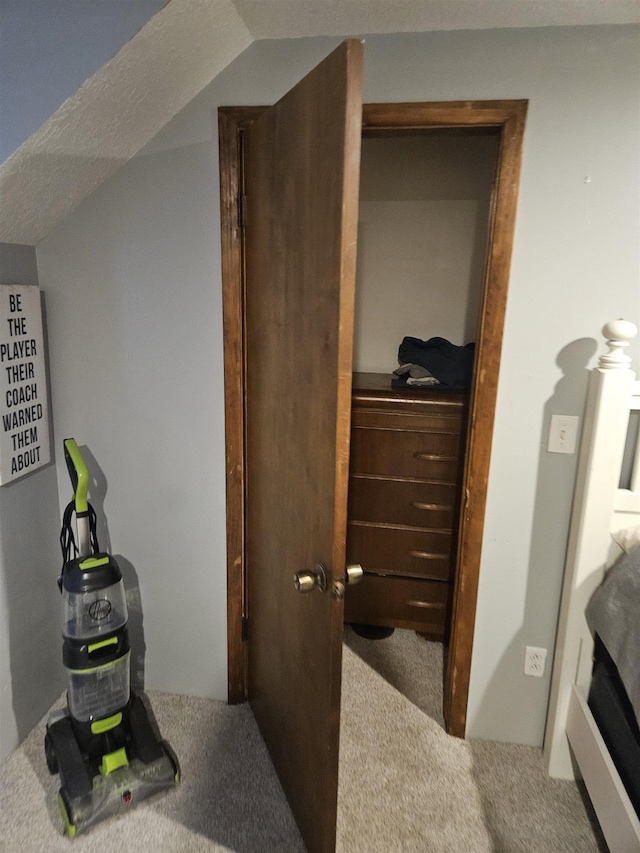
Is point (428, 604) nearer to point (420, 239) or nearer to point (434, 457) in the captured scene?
point (434, 457)

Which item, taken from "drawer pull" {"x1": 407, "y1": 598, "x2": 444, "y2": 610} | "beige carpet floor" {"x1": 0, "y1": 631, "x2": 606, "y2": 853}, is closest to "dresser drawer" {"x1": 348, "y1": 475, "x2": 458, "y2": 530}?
"drawer pull" {"x1": 407, "y1": 598, "x2": 444, "y2": 610}

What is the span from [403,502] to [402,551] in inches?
8.6

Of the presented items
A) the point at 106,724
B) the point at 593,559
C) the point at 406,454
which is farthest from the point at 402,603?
the point at 106,724

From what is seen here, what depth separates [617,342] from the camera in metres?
1.49

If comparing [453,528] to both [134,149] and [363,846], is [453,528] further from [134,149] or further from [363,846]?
[134,149]

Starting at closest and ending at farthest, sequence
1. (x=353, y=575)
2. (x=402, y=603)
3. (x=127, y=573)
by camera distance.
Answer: (x=353, y=575)
(x=127, y=573)
(x=402, y=603)

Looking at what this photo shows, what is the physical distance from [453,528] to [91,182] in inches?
69.9

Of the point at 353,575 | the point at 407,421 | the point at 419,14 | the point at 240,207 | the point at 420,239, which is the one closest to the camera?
the point at 353,575

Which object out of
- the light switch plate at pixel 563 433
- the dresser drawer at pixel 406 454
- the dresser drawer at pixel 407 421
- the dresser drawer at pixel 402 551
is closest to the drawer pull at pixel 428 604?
the dresser drawer at pixel 402 551

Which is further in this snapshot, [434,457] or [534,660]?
[434,457]

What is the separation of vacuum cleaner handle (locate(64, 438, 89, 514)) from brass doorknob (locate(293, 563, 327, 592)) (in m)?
0.76

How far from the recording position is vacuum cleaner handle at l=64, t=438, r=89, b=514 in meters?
1.62

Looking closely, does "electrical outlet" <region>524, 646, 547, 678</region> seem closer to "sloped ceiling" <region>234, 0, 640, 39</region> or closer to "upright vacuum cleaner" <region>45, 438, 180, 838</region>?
"upright vacuum cleaner" <region>45, 438, 180, 838</region>

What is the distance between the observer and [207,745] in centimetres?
186
